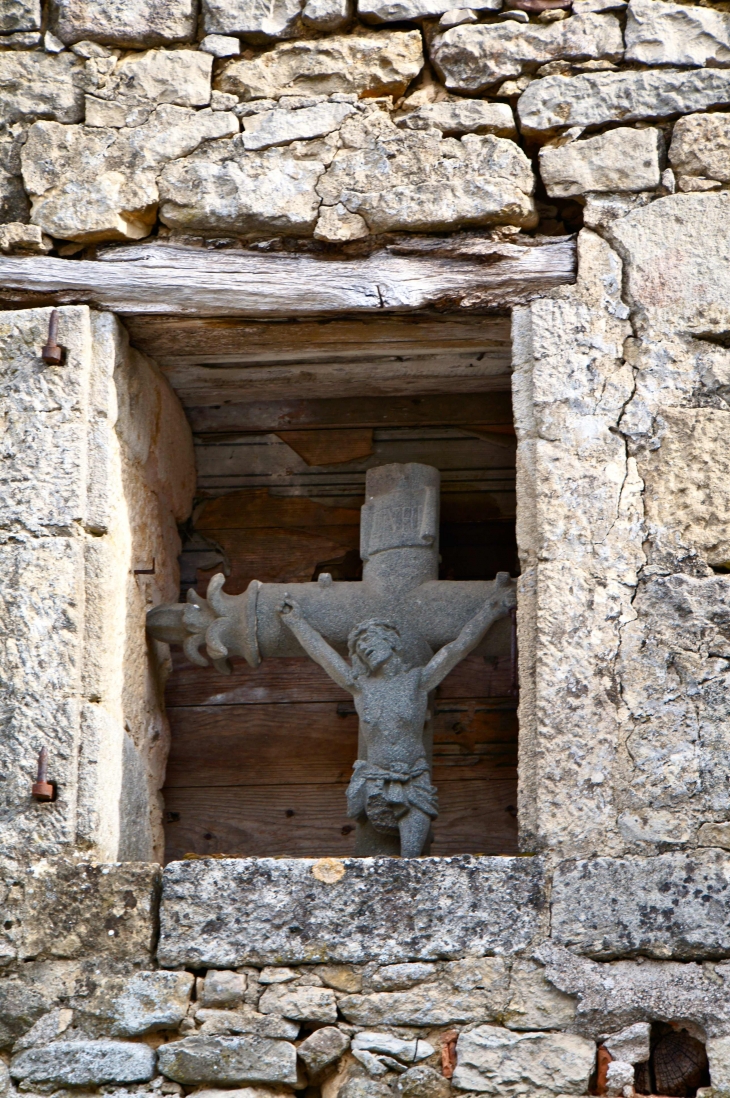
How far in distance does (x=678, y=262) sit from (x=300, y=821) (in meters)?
1.75

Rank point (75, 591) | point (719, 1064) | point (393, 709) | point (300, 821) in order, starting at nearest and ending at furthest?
point (719, 1064), point (75, 591), point (393, 709), point (300, 821)

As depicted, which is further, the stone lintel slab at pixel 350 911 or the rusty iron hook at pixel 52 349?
the rusty iron hook at pixel 52 349

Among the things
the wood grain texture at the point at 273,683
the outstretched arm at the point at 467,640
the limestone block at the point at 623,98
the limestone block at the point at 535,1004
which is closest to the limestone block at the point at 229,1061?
the limestone block at the point at 535,1004

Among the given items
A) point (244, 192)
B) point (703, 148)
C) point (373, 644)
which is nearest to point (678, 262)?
point (703, 148)

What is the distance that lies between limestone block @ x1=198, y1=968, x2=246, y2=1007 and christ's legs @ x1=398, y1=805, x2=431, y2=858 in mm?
518

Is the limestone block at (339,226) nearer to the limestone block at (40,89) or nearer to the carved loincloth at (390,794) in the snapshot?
the limestone block at (40,89)

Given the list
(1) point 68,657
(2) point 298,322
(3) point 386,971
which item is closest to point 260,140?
(2) point 298,322

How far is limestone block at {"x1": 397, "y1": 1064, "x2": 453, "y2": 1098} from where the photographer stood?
11.0 ft

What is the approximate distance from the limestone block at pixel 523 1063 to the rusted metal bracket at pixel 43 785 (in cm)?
105

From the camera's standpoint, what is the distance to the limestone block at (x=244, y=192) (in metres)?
4.00

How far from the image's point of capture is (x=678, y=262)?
12.8ft

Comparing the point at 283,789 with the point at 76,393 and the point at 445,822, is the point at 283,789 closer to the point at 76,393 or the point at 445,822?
the point at 445,822

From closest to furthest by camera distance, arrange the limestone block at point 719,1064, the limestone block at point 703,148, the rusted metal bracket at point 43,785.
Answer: the limestone block at point 719,1064, the rusted metal bracket at point 43,785, the limestone block at point 703,148

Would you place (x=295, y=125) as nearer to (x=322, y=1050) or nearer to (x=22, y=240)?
(x=22, y=240)
